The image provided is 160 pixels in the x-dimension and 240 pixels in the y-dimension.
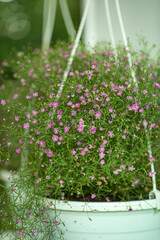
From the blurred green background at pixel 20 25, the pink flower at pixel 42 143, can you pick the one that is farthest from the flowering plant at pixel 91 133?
the blurred green background at pixel 20 25

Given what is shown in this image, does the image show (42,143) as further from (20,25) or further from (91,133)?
(20,25)

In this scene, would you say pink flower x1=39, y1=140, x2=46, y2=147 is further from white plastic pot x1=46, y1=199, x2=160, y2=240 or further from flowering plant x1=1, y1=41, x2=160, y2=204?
white plastic pot x1=46, y1=199, x2=160, y2=240

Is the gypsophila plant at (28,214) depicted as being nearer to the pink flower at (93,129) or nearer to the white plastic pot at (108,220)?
the white plastic pot at (108,220)

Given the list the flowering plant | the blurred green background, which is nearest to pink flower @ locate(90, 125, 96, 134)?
the flowering plant

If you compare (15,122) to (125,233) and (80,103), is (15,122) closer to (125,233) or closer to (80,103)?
(80,103)

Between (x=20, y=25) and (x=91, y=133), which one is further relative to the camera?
(x=20, y=25)

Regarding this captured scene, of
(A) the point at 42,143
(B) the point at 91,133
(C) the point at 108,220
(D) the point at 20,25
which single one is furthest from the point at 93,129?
(D) the point at 20,25

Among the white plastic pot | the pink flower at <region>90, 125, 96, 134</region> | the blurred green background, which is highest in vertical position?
the blurred green background
